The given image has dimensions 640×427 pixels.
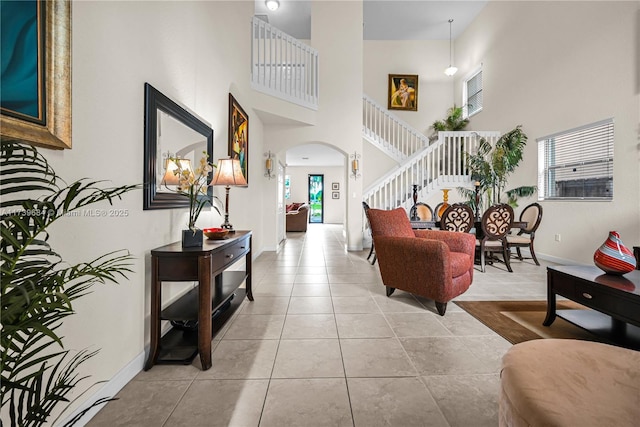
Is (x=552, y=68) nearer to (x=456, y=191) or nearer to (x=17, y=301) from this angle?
(x=456, y=191)

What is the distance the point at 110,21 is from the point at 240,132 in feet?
8.33

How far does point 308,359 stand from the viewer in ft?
6.11

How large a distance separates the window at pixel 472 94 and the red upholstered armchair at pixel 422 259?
18.7ft

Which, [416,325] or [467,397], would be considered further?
[416,325]

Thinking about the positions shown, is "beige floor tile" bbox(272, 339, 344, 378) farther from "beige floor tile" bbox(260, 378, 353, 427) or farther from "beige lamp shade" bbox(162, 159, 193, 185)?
"beige lamp shade" bbox(162, 159, 193, 185)

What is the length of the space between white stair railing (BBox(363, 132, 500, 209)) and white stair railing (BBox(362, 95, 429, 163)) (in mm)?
762

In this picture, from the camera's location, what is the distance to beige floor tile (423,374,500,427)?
135cm

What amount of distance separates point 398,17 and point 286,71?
4.36 metres

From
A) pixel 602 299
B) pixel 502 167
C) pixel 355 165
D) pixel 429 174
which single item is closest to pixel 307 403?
pixel 602 299

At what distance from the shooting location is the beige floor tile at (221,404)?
52.8 inches

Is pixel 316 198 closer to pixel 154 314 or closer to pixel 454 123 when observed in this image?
pixel 454 123

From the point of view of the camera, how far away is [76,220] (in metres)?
1.27

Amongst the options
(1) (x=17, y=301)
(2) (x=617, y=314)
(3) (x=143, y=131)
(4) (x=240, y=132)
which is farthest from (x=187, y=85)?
(2) (x=617, y=314)

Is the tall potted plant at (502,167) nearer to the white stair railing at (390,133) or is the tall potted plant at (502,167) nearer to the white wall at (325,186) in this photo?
the white stair railing at (390,133)
